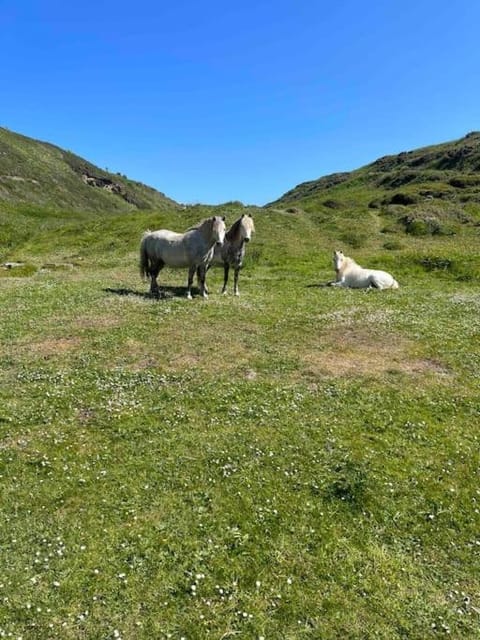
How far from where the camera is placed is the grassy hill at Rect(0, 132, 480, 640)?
255 inches

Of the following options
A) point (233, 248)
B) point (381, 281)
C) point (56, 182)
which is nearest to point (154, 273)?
point (233, 248)

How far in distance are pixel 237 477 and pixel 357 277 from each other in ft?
69.5

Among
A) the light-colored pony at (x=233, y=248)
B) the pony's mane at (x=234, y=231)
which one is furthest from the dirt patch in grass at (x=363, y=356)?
the pony's mane at (x=234, y=231)

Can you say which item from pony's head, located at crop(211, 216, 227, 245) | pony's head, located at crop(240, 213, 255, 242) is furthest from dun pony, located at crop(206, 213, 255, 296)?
pony's head, located at crop(211, 216, 227, 245)

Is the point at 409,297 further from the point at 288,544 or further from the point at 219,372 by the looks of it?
the point at 288,544

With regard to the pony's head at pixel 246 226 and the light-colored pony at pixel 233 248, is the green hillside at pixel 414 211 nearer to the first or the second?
the light-colored pony at pixel 233 248

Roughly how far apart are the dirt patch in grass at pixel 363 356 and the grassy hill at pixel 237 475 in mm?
95

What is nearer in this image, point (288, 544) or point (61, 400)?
point (288, 544)

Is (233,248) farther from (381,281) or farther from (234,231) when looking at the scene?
(381,281)

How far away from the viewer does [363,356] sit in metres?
15.8

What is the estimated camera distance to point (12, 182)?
96.2 m

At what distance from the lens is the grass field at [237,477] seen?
6477 mm

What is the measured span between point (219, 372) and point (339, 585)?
305 inches

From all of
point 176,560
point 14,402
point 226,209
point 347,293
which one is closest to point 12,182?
point 226,209
